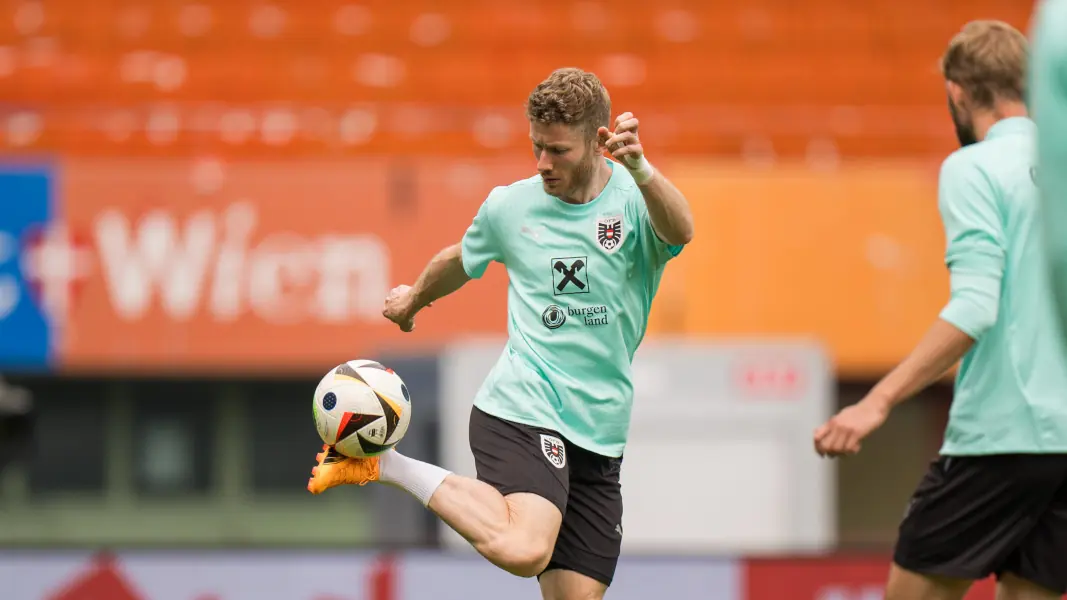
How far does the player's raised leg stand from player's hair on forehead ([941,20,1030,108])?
5.22 feet

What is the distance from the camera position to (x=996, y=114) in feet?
11.4

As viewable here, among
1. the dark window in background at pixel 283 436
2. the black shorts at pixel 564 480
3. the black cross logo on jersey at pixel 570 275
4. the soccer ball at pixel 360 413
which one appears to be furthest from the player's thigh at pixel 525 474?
the dark window in background at pixel 283 436

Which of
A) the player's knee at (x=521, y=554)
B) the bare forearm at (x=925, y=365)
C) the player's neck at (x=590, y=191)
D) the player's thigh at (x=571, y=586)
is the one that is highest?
the player's neck at (x=590, y=191)

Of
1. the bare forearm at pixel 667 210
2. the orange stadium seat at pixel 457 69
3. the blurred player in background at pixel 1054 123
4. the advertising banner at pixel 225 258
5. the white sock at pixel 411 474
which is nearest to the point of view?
the blurred player in background at pixel 1054 123

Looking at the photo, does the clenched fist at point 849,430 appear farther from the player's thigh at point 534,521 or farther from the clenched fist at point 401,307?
the clenched fist at point 401,307

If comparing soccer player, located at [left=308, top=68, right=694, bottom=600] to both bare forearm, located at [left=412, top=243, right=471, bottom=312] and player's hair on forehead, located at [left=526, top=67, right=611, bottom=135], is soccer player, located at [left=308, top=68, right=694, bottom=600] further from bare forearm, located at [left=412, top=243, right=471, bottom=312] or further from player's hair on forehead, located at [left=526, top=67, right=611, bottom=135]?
bare forearm, located at [left=412, top=243, right=471, bottom=312]

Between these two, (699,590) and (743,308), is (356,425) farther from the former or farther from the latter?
(743,308)

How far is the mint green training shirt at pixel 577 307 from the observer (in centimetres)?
359

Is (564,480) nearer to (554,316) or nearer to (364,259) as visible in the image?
(554,316)

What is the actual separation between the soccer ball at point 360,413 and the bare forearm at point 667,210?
2.95 ft

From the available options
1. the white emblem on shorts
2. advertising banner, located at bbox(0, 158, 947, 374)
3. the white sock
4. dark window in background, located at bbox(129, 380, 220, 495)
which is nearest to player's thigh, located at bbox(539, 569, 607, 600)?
the white emblem on shorts

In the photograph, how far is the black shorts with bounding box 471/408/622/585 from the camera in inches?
139

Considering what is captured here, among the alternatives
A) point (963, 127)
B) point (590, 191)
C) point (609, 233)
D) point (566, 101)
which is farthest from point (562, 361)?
point (963, 127)

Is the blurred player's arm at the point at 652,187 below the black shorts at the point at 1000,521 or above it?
above
